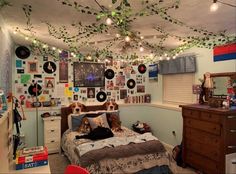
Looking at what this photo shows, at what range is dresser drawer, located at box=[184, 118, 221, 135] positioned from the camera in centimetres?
290

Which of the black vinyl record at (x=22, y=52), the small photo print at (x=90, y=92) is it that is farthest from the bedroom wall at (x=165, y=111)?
the black vinyl record at (x=22, y=52)

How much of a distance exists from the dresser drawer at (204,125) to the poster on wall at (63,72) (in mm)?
2925

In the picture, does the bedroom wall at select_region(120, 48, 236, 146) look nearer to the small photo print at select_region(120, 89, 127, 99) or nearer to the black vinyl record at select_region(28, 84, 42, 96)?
the small photo print at select_region(120, 89, 127, 99)

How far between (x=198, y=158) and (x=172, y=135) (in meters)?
1.28

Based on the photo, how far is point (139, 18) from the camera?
2.29 metres

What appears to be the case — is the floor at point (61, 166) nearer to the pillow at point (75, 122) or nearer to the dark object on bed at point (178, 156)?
the dark object on bed at point (178, 156)

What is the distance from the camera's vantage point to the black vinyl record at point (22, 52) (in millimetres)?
4230

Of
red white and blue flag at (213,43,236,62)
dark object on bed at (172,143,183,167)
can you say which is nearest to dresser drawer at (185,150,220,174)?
dark object on bed at (172,143,183,167)

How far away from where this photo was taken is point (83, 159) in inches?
106

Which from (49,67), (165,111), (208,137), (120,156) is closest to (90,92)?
(49,67)

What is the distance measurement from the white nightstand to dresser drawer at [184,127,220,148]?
2722mm

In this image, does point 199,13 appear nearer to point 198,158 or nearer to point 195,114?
point 195,114

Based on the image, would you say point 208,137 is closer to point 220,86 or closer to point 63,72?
point 220,86

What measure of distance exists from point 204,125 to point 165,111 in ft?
5.28
